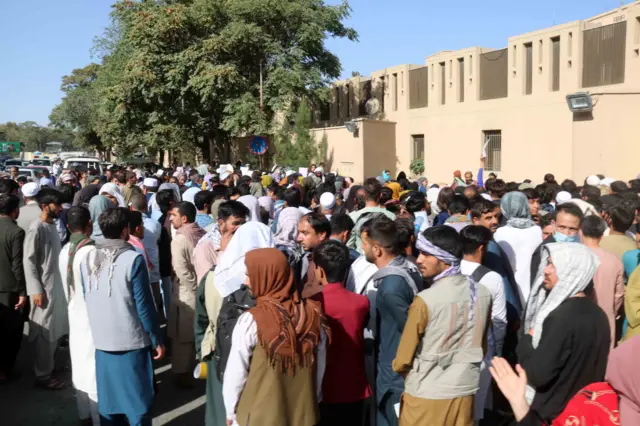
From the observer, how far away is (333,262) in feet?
11.7

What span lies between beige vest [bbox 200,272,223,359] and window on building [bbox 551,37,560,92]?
52.5ft

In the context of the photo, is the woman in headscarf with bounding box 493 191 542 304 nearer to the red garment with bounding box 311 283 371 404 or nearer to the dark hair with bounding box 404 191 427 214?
the dark hair with bounding box 404 191 427 214

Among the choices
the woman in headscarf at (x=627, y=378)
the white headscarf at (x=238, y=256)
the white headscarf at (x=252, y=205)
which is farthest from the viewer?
the white headscarf at (x=252, y=205)

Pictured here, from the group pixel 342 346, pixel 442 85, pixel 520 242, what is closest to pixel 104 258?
pixel 342 346

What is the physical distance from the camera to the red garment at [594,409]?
1.96 m

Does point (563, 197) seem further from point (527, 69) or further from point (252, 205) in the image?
point (527, 69)

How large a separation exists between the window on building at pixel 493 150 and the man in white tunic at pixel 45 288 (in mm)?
16005

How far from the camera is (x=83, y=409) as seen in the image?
4605mm

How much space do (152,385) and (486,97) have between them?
1768 cm

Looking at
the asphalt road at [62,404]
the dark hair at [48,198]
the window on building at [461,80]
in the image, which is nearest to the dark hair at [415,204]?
the asphalt road at [62,404]

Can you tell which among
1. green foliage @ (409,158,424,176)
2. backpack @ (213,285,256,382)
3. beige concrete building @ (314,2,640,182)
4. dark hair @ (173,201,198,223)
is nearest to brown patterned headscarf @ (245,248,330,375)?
backpack @ (213,285,256,382)

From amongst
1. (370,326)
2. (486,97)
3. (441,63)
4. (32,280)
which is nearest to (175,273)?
(32,280)

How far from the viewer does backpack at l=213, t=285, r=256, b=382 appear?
300cm

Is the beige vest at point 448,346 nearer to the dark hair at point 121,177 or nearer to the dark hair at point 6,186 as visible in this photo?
the dark hair at point 6,186
